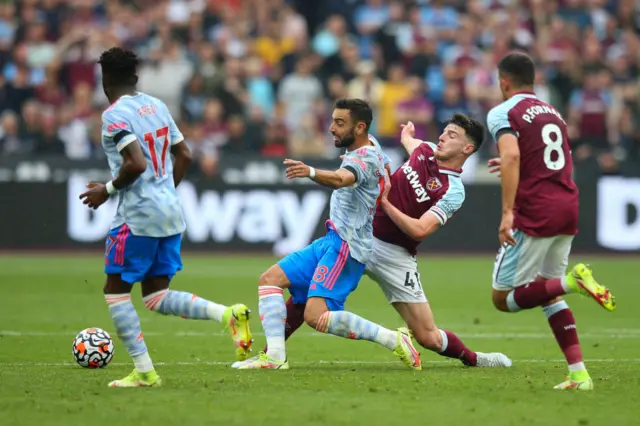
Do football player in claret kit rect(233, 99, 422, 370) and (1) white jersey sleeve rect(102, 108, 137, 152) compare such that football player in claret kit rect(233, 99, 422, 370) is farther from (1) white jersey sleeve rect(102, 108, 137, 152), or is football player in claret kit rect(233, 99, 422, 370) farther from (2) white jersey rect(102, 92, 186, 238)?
Result: (1) white jersey sleeve rect(102, 108, 137, 152)

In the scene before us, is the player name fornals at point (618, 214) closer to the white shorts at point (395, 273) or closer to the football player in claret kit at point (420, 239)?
the football player in claret kit at point (420, 239)

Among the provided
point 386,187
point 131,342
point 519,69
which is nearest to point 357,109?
point 386,187

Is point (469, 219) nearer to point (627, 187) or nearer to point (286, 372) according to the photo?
point (627, 187)

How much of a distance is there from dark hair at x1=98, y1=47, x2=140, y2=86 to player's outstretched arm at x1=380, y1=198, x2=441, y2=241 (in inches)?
84.7

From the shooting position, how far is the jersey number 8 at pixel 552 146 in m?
8.13

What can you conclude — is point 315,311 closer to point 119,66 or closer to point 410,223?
point 410,223

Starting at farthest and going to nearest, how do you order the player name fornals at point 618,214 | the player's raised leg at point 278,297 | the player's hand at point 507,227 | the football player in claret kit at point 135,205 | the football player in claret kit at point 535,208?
the player name fornals at point 618,214, the player's raised leg at point 278,297, the football player in claret kit at point 535,208, the football player in claret kit at point 135,205, the player's hand at point 507,227

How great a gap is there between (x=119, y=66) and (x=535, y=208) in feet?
9.95

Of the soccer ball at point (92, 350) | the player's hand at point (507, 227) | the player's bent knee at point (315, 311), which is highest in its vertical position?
the player's hand at point (507, 227)

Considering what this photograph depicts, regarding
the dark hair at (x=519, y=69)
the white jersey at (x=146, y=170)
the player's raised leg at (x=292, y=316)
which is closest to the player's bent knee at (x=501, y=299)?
the dark hair at (x=519, y=69)

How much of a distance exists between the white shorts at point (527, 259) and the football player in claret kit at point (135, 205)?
1.86 metres

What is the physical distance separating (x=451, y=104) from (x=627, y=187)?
4100mm

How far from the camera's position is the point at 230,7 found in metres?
25.4

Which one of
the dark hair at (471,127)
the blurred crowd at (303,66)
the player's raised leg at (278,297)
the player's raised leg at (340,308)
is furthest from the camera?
the blurred crowd at (303,66)
